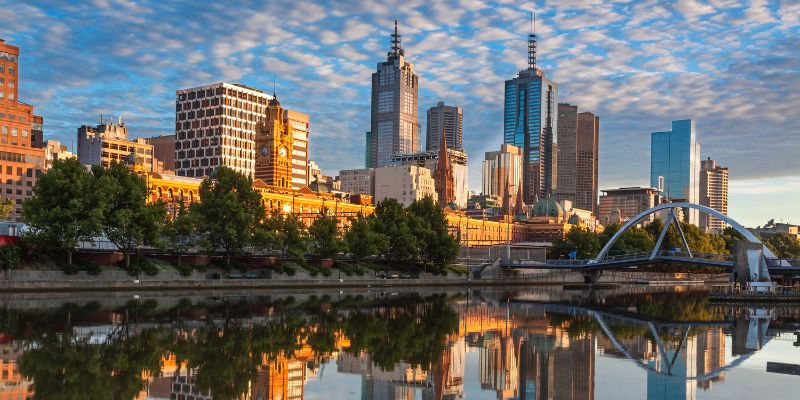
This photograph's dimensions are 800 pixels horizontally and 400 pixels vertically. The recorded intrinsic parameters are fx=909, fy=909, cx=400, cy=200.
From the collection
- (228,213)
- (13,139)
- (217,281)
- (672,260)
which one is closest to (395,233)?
(228,213)

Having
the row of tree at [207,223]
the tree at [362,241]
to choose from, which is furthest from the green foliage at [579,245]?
the tree at [362,241]

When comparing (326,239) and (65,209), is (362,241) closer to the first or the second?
(326,239)

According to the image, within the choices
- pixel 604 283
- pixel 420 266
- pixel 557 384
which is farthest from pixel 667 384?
pixel 604 283

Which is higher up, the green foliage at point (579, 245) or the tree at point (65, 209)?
the tree at point (65, 209)

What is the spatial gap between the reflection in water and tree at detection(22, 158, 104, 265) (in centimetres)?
1806

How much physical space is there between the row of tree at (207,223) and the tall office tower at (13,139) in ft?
262

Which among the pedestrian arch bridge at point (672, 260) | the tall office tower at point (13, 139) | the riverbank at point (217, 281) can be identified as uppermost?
the tall office tower at point (13, 139)

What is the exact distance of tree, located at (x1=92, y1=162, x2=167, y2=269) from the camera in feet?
300

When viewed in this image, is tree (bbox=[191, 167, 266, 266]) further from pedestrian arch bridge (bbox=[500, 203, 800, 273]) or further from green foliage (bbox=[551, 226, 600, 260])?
green foliage (bbox=[551, 226, 600, 260])

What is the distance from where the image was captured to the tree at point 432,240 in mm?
139250

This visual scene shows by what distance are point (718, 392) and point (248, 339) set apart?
950 inches

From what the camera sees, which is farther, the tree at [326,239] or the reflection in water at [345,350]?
the tree at [326,239]

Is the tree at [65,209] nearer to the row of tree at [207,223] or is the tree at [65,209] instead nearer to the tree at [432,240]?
the row of tree at [207,223]

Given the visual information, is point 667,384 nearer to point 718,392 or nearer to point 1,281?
point 718,392
